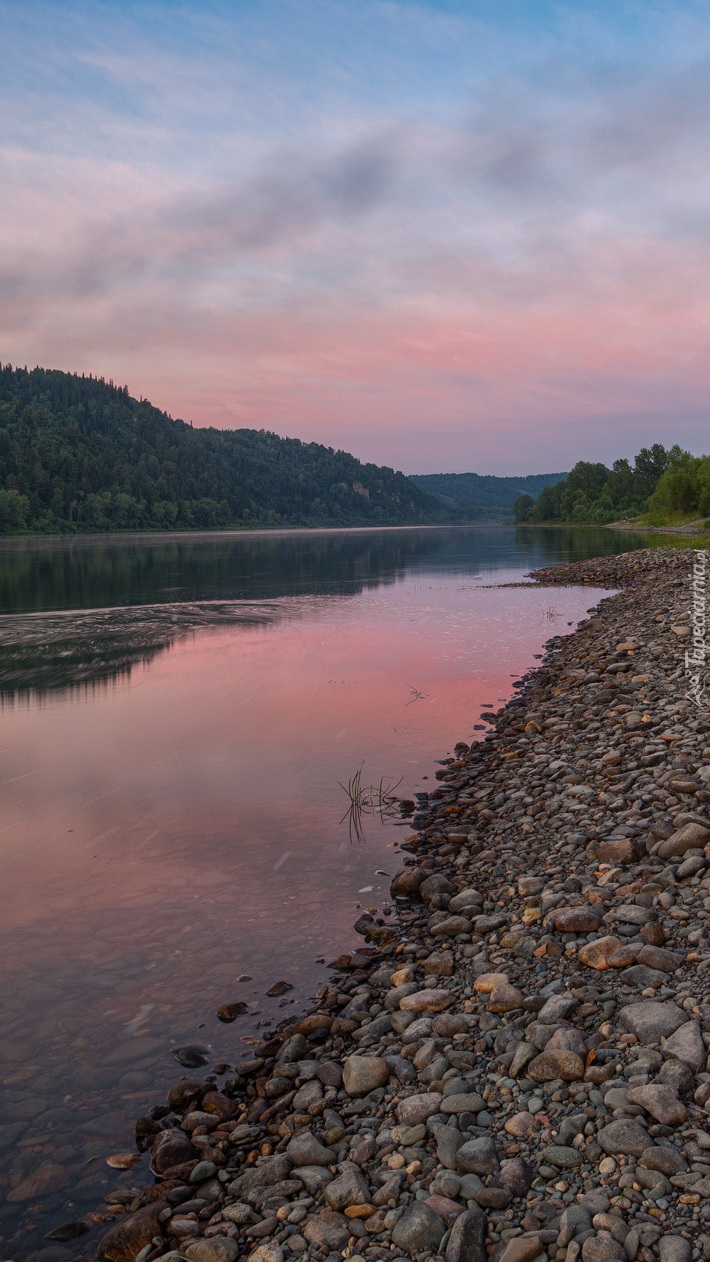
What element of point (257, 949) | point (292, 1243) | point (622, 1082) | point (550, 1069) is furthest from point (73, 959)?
point (622, 1082)

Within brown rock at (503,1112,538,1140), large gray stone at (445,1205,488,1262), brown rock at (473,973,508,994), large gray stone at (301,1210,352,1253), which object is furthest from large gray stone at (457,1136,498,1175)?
brown rock at (473,973,508,994)

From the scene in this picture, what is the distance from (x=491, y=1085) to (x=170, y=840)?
23.7ft

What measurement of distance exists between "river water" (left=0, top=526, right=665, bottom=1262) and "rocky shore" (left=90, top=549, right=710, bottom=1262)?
1.94 ft

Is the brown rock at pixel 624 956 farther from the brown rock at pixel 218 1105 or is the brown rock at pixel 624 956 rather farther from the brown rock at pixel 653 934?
the brown rock at pixel 218 1105

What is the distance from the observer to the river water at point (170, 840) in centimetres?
649

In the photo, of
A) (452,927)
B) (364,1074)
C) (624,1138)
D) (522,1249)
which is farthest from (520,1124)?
(452,927)

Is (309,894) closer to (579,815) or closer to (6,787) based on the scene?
(579,815)

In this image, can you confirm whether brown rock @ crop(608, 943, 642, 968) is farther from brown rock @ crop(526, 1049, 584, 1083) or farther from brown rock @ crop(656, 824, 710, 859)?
brown rock @ crop(656, 824, 710, 859)

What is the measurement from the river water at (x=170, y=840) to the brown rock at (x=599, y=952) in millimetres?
2748

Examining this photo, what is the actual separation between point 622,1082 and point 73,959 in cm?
599

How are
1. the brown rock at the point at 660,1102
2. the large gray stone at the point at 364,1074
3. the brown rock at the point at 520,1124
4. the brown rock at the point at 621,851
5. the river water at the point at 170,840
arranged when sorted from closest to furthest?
the brown rock at the point at 660,1102 < the brown rock at the point at 520,1124 < the large gray stone at the point at 364,1074 < the river water at the point at 170,840 < the brown rock at the point at 621,851

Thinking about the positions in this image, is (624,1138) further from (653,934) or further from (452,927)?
(452,927)

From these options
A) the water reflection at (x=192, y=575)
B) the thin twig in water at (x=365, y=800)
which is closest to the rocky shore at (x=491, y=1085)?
the thin twig in water at (x=365, y=800)

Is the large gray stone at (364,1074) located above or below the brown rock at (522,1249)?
below
